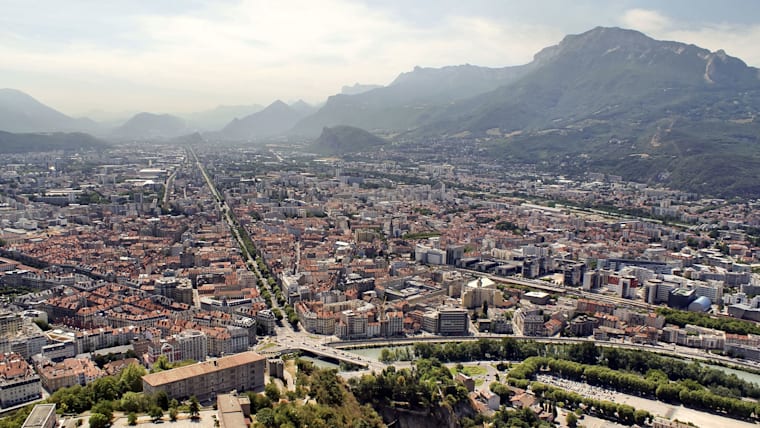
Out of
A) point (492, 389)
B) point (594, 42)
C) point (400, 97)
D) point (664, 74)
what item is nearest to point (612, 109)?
point (664, 74)

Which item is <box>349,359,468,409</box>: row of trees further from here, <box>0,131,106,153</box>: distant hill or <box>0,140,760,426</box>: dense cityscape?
<box>0,131,106,153</box>: distant hill

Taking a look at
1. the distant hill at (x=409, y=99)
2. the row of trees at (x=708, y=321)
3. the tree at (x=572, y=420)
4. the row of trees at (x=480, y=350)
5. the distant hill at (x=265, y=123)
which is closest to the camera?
the tree at (x=572, y=420)

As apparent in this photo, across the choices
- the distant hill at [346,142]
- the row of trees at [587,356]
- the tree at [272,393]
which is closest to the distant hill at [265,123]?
the distant hill at [346,142]

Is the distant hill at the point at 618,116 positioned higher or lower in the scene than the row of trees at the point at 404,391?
higher

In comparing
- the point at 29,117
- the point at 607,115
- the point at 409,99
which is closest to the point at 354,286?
the point at 607,115

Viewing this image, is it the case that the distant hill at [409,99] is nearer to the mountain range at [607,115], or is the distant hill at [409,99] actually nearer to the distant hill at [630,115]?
the mountain range at [607,115]

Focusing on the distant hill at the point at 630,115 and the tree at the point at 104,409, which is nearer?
the tree at the point at 104,409
